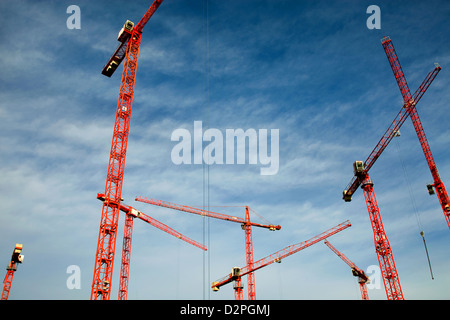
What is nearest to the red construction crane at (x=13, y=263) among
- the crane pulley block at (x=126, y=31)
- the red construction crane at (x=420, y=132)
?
the crane pulley block at (x=126, y=31)

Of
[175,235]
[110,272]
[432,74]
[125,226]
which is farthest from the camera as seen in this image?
[175,235]

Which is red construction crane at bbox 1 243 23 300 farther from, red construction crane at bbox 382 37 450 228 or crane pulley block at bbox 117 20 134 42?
red construction crane at bbox 382 37 450 228

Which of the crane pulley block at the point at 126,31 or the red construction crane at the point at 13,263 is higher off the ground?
the crane pulley block at the point at 126,31

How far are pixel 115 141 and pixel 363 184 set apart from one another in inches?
2036

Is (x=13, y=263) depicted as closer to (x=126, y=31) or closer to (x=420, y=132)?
(x=126, y=31)

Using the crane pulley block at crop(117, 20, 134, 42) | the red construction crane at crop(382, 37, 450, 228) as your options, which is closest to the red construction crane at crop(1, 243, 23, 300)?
the crane pulley block at crop(117, 20, 134, 42)

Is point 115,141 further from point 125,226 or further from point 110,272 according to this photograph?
point 125,226

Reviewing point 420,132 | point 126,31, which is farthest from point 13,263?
point 420,132

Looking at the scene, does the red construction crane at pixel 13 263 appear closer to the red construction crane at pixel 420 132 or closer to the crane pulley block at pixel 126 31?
the crane pulley block at pixel 126 31

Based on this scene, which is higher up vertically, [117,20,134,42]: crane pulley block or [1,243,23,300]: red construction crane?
[117,20,134,42]: crane pulley block
